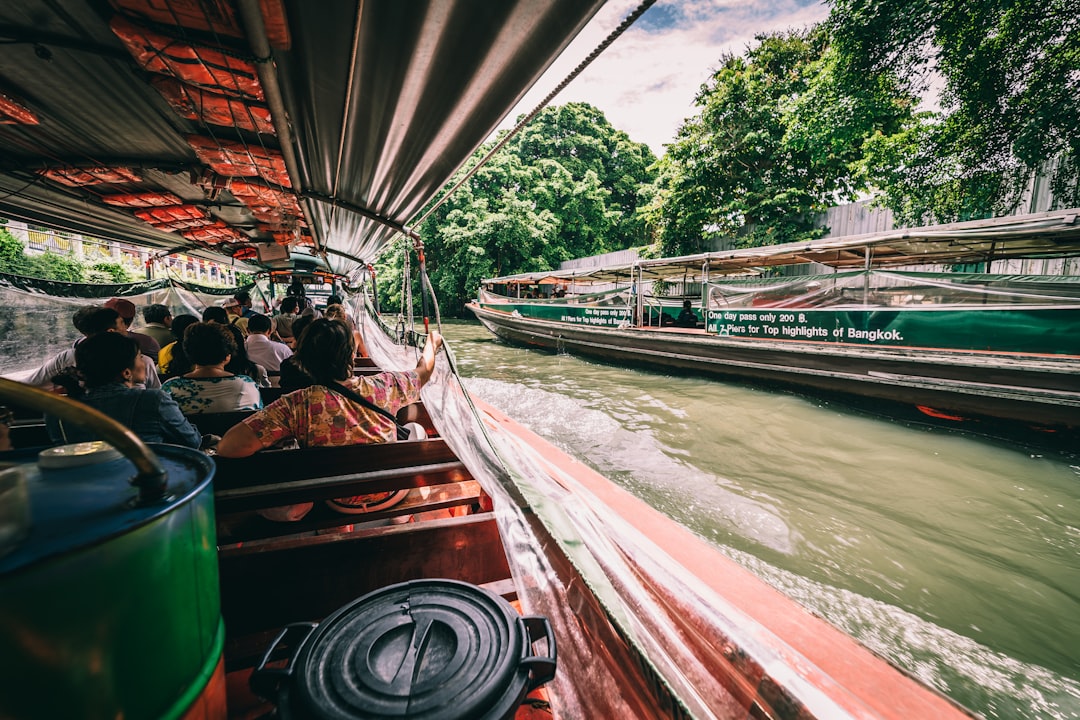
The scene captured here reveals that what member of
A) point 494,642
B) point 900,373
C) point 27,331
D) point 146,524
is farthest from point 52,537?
point 900,373

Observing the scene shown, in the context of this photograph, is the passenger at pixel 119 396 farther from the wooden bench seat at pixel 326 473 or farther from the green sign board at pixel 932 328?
the green sign board at pixel 932 328

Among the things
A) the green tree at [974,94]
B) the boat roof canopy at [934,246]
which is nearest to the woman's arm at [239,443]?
the boat roof canopy at [934,246]

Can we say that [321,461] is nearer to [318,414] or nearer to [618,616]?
[318,414]

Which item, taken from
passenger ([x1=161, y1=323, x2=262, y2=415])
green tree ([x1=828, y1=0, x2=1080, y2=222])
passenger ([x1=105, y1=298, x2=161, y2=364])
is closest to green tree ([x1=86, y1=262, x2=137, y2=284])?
passenger ([x1=105, y1=298, x2=161, y2=364])

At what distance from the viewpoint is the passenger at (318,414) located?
1911 millimetres

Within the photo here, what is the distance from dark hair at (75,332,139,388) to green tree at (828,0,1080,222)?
43.7 feet

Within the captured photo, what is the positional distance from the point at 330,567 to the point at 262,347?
12.4 ft

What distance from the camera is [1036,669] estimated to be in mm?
2430

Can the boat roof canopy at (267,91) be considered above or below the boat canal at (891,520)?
above

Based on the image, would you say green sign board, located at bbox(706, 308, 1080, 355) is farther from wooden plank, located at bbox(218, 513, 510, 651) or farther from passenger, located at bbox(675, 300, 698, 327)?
wooden plank, located at bbox(218, 513, 510, 651)

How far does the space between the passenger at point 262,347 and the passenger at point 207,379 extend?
1991 mm

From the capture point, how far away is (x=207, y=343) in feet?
8.51

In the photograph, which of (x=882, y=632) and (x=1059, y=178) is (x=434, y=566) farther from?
(x=1059, y=178)

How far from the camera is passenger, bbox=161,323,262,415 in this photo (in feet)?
8.45
